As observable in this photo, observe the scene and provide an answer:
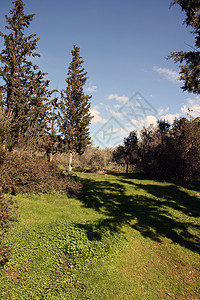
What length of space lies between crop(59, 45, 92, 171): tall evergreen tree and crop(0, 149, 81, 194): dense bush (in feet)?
67.8

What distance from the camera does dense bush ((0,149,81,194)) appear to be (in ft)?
32.8

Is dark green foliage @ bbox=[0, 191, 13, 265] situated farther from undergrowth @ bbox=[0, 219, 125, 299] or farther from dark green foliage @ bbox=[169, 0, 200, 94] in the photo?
dark green foliage @ bbox=[169, 0, 200, 94]

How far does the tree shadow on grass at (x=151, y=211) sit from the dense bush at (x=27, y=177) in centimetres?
235

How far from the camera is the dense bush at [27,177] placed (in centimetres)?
999

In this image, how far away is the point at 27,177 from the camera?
10656 mm

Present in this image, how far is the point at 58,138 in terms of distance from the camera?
3294 cm

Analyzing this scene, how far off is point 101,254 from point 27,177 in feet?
23.3

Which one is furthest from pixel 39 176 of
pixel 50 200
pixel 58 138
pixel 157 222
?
pixel 58 138

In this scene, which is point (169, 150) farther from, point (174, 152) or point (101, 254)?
point (101, 254)

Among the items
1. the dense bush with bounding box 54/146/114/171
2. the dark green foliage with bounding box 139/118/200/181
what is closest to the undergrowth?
the dark green foliage with bounding box 139/118/200/181

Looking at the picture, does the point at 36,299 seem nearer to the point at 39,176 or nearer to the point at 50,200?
the point at 50,200

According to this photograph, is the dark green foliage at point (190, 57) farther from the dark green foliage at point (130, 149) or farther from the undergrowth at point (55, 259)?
the dark green foliage at point (130, 149)

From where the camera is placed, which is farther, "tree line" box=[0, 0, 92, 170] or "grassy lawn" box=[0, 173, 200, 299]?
"tree line" box=[0, 0, 92, 170]

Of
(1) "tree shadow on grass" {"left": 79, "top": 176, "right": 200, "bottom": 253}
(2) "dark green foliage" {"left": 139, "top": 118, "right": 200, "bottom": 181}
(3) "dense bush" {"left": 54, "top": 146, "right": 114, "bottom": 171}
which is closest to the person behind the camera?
(1) "tree shadow on grass" {"left": 79, "top": 176, "right": 200, "bottom": 253}
